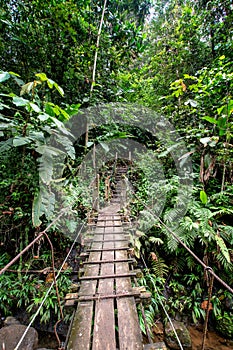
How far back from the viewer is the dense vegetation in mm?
2166

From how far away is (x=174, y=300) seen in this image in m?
2.80

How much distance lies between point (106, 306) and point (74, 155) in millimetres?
1622

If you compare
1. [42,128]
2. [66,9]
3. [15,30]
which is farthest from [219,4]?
[42,128]

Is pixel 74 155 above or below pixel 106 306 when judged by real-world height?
above

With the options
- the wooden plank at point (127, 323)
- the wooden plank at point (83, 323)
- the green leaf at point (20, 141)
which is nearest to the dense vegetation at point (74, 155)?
the green leaf at point (20, 141)

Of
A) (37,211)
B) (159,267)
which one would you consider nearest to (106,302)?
(37,211)

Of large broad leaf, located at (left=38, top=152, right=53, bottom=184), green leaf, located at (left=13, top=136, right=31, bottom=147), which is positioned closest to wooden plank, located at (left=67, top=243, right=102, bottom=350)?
large broad leaf, located at (left=38, top=152, right=53, bottom=184)

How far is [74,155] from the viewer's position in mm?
2236

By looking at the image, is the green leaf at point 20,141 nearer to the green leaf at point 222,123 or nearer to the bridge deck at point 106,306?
the bridge deck at point 106,306

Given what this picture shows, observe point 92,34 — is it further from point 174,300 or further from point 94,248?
point 174,300

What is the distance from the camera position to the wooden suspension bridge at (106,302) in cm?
113

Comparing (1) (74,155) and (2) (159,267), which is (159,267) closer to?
(2) (159,267)

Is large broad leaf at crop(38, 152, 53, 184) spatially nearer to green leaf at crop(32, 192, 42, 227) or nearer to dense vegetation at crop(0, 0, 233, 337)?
dense vegetation at crop(0, 0, 233, 337)

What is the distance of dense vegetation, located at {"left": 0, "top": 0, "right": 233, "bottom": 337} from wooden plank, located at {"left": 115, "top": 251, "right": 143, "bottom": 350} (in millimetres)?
1135
